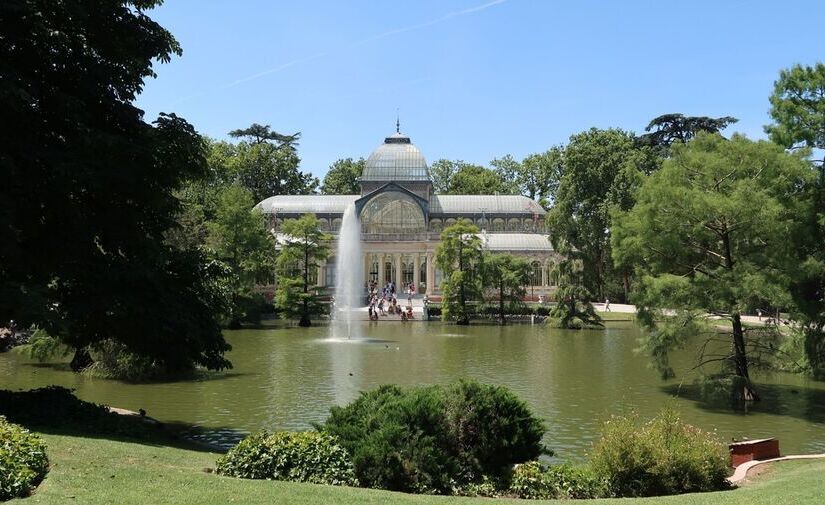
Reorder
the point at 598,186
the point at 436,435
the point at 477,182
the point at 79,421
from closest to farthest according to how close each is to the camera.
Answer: the point at 436,435
the point at 79,421
the point at 598,186
the point at 477,182

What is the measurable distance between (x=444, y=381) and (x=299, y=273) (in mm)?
29079

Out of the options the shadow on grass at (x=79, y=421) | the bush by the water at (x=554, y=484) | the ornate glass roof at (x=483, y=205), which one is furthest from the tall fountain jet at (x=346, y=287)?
the bush by the water at (x=554, y=484)

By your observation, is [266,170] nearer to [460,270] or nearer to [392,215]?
[392,215]

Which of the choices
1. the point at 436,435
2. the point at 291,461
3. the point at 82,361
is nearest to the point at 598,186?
the point at 82,361

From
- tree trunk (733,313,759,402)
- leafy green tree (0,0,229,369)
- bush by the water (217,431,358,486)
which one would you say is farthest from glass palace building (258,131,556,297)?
bush by the water (217,431,358,486)

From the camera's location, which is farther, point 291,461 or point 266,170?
point 266,170

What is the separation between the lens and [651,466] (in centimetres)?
1006

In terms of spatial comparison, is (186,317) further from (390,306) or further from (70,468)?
(390,306)

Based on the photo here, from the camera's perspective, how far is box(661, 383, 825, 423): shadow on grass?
58.9 feet

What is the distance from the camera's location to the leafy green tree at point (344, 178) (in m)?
93.1

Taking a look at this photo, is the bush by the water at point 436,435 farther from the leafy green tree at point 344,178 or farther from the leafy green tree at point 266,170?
the leafy green tree at point 344,178

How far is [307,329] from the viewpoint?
135 feet

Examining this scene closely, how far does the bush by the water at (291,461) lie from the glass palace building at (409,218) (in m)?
52.3

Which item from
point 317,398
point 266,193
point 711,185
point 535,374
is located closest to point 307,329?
point 535,374
